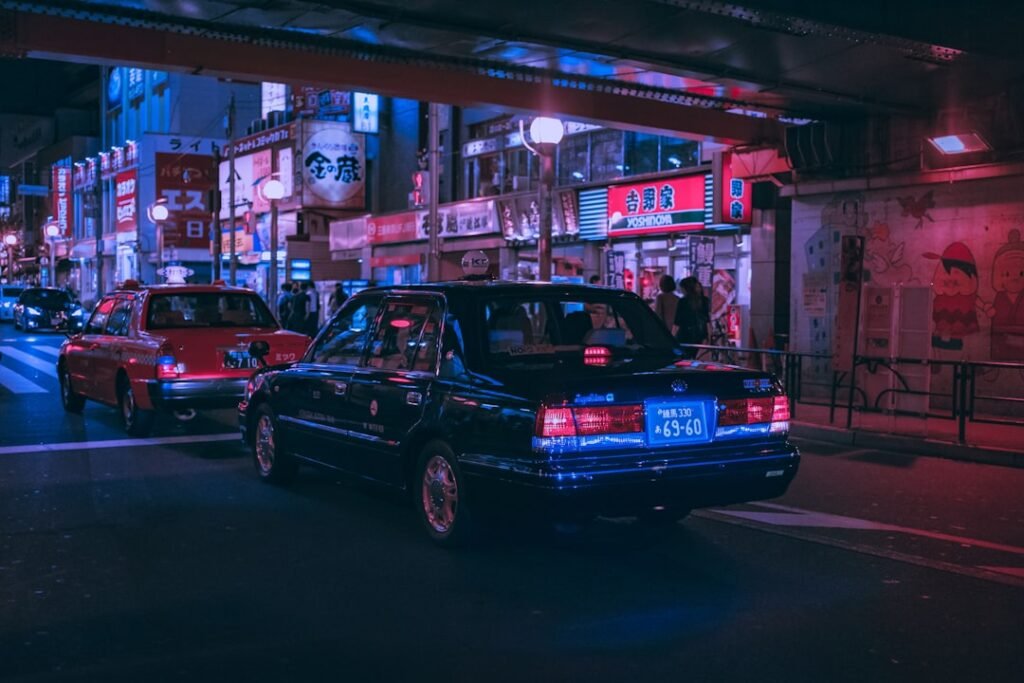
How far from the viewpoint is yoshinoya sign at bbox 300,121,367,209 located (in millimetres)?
36156

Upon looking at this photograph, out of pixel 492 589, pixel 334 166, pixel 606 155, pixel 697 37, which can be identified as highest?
pixel 334 166

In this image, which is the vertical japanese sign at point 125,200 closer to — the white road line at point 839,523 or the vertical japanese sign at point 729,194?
the vertical japanese sign at point 729,194

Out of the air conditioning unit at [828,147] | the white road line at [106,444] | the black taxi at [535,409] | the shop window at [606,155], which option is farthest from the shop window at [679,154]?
the black taxi at [535,409]

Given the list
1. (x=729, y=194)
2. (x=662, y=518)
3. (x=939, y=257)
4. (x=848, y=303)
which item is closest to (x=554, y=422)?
(x=662, y=518)

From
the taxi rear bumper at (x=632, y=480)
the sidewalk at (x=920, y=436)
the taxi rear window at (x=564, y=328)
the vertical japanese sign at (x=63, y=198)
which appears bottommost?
the sidewalk at (x=920, y=436)

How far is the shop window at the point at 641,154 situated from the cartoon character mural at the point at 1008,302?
31.2 ft

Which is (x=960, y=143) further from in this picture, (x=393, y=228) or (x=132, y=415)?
(x=393, y=228)

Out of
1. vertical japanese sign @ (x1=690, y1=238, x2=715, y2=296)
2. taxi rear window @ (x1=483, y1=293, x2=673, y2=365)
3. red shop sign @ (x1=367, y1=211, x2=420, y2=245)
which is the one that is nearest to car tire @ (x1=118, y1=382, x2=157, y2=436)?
taxi rear window @ (x1=483, y1=293, x2=673, y2=365)

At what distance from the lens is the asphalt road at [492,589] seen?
15.8 feet

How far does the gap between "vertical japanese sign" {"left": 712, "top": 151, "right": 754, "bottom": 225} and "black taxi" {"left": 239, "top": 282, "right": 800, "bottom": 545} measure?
1204 centimetres

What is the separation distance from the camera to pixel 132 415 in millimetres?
12344

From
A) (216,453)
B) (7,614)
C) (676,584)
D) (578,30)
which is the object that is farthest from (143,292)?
(676,584)

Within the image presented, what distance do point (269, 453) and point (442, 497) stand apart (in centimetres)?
284

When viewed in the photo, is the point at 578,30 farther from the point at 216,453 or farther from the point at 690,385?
the point at 690,385
